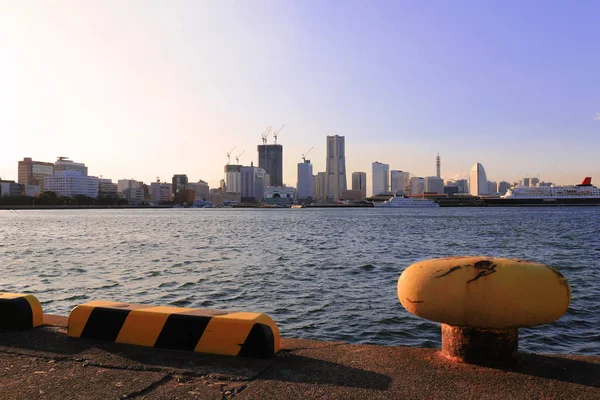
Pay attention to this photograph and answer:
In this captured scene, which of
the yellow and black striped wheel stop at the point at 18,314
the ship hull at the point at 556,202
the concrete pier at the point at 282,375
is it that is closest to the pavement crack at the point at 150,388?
the concrete pier at the point at 282,375

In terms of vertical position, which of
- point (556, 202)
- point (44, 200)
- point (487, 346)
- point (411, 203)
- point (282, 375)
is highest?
point (44, 200)

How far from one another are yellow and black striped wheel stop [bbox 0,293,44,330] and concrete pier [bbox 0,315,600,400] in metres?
0.61

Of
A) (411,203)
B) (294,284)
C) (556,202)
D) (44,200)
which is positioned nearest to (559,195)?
(556,202)

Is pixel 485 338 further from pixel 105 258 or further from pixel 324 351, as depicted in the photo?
pixel 105 258

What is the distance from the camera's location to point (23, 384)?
3682mm

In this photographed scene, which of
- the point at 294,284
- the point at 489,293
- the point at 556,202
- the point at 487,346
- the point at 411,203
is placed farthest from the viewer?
the point at 411,203

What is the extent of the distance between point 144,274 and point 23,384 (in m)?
15.1

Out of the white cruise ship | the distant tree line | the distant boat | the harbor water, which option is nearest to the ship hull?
the white cruise ship

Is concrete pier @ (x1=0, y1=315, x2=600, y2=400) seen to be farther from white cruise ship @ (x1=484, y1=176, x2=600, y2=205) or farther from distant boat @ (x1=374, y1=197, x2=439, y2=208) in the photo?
distant boat @ (x1=374, y1=197, x2=439, y2=208)

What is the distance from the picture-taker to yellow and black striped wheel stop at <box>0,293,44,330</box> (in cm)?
526

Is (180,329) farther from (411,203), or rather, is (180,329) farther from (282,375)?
(411,203)

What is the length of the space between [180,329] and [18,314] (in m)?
2.10

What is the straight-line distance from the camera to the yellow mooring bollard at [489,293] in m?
3.71

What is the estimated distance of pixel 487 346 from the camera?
4082 millimetres
